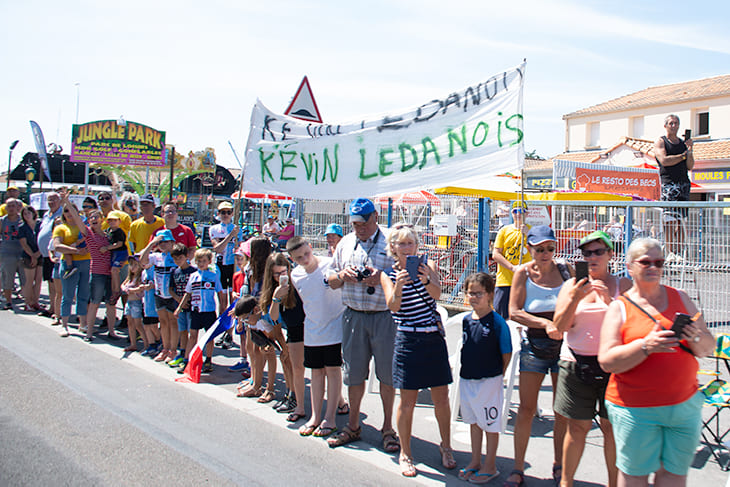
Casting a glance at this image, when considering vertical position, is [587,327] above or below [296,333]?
above

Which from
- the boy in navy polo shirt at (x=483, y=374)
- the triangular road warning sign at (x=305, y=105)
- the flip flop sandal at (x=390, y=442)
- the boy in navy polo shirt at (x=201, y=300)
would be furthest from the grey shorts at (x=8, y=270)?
the boy in navy polo shirt at (x=483, y=374)

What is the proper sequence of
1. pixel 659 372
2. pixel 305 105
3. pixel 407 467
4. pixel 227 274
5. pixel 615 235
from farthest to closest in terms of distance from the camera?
pixel 227 274 → pixel 305 105 → pixel 615 235 → pixel 407 467 → pixel 659 372

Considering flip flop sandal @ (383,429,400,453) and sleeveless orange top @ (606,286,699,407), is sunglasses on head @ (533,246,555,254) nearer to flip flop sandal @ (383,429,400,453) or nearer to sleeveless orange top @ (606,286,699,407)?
sleeveless orange top @ (606,286,699,407)

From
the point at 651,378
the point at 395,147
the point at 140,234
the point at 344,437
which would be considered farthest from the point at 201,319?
the point at 651,378

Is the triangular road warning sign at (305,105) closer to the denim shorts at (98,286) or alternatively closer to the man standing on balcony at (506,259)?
the man standing on balcony at (506,259)

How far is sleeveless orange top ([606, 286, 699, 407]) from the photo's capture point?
272 cm

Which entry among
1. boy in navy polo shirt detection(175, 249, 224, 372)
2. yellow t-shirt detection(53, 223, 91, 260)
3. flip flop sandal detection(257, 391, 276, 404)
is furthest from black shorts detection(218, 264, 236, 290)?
flip flop sandal detection(257, 391, 276, 404)

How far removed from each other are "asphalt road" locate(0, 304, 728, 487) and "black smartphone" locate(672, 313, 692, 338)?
5.48 feet

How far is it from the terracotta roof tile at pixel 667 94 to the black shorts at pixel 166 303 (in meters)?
34.2

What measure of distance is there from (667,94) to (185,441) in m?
38.8

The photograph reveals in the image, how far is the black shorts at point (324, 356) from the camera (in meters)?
4.62

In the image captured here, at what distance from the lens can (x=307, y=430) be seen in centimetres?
459

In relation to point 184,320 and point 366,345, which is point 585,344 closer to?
point 366,345

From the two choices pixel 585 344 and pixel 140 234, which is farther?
pixel 140 234
